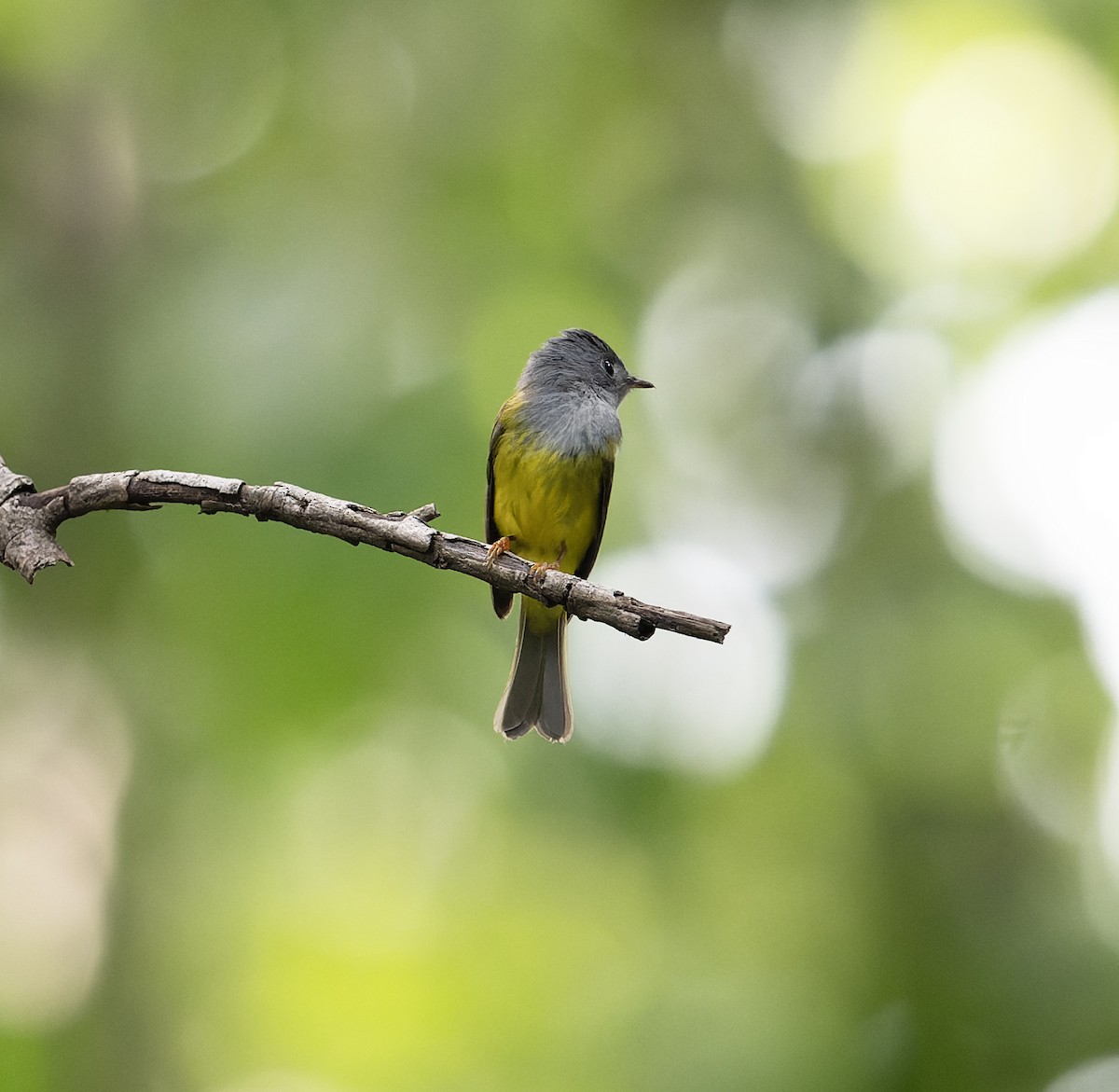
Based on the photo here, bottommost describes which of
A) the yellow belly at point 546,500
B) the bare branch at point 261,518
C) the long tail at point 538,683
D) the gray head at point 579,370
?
the bare branch at point 261,518

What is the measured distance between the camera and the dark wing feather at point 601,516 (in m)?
4.75

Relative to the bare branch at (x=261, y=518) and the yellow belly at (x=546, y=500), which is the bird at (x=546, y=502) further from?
the bare branch at (x=261, y=518)

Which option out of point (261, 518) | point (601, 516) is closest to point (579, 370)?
point (601, 516)

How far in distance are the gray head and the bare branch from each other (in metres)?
2.54

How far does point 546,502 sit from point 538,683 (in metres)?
0.70

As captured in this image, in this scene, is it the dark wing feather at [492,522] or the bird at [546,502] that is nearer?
the bird at [546,502]

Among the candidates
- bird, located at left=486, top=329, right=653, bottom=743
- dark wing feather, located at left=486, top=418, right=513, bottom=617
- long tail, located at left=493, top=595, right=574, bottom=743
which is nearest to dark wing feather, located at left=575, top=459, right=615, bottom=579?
bird, located at left=486, top=329, right=653, bottom=743

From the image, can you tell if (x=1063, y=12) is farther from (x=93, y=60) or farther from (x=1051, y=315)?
(x=93, y=60)

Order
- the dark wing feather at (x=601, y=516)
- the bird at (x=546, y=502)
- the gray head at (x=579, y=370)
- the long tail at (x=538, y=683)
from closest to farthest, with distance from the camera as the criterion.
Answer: the long tail at (x=538, y=683), the bird at (x=546, y=502), the dark wing feather at (x=601, y=516), the gray head at (x=579, y=370)

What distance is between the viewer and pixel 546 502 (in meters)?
4.61

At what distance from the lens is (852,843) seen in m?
7.23

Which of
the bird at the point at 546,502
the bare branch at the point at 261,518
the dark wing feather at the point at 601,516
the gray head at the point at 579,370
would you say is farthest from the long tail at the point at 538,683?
the bare branch at the point at 261,518

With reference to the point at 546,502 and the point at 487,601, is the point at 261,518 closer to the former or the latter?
the point at 546,502

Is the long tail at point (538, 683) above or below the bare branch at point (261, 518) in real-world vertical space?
above
